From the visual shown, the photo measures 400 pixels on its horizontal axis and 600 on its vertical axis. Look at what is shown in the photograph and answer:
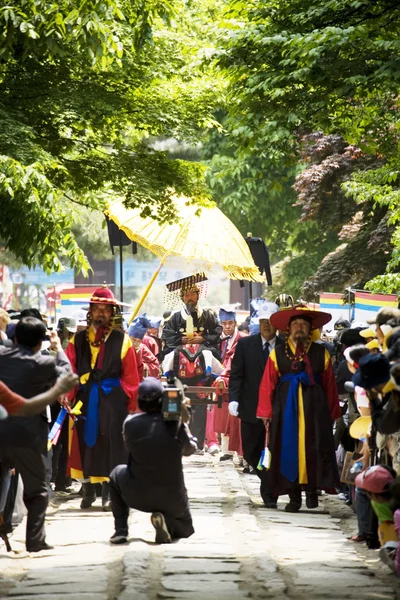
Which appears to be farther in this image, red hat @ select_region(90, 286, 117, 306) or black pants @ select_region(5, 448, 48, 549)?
red hat @ select_region(90, 286, 117, 306)

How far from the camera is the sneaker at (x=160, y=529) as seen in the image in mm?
9922

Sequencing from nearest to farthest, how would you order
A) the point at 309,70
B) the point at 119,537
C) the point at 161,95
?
the point at 119,537, the point at 309,70, the point at 161,95

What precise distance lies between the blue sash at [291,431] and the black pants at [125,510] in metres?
2.68

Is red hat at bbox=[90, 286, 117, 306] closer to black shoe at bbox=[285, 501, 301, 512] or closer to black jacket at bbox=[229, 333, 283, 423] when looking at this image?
black jacket at bbox=[229, 333, 283, 423]

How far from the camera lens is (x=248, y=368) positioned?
14.8 meters

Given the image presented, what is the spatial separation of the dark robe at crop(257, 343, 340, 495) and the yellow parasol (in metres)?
5.64

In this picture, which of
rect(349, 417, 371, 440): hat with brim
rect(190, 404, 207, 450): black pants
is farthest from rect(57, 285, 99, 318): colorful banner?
rect(349, 417, 371, 440): hat with brim

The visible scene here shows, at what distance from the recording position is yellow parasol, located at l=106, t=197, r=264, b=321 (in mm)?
18609

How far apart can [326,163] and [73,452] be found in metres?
14.3

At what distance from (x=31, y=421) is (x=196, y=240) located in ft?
30.8

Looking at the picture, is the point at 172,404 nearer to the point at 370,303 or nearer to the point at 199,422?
the point at 370,303

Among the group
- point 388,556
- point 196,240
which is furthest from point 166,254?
point 388,556

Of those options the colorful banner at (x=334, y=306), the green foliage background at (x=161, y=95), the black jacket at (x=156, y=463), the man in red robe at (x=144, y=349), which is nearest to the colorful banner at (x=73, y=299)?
the colorful banner at (x=334, y=306)

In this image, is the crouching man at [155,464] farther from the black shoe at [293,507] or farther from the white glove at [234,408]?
the white glove at [234,408]
